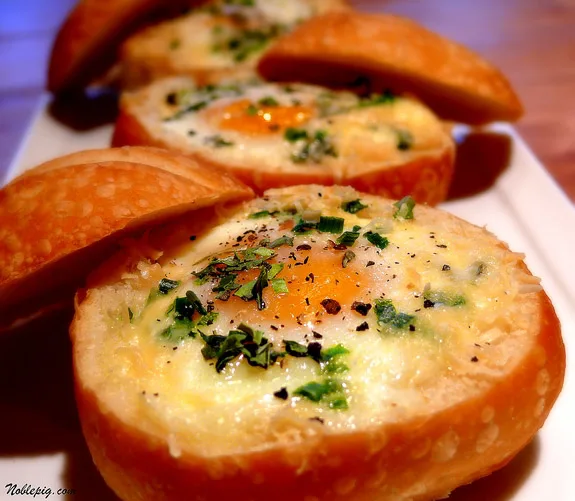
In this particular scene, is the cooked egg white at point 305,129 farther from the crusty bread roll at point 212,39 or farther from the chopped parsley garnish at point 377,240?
the chopped parsley garnish at point 377,240

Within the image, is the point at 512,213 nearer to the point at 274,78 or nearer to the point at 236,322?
the point at 274,78

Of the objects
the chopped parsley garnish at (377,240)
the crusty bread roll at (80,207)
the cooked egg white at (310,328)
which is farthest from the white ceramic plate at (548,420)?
the chopped parsley garnish at (377,240)

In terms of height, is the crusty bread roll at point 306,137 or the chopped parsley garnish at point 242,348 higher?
the chopped parsley garnish at point 242,348

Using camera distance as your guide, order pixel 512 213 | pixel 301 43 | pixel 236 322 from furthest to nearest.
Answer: pixel 301 43
pixel 512 213
pixel 236 322

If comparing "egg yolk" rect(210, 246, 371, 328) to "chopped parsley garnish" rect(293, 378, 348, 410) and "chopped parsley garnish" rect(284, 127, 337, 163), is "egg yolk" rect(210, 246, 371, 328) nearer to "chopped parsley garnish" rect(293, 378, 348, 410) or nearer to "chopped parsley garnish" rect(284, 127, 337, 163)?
"chopped parsley garnish" rect(293, 378, 348, 410)

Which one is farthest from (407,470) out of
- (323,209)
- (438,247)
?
(323,209)

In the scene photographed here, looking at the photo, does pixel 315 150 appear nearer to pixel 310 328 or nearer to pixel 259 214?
pixel 259 214

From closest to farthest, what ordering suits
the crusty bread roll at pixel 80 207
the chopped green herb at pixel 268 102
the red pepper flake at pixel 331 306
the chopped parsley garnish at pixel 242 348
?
the chopped parsley garnish at pixel 242 348, the red pepper flake at pixel 331 306, the crusty bread roll at pixel 80 207, the chopped green herb at pixel 268 102

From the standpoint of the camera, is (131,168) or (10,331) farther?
(10,331)
